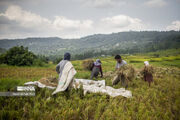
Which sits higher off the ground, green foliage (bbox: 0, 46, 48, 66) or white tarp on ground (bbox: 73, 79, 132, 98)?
green foliage (bbox: 0, 46, 48, 66)

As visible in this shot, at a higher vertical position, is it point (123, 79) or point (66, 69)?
point (66, 69)

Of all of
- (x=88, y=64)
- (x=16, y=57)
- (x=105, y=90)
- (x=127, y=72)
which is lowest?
(x=105, y=90)

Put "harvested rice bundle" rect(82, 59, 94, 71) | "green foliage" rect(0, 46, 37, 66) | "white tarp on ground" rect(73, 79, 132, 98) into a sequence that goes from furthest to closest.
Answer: "green foliage" rect(0, 46, 37, 66) → "harvested rice bundle" rect(82, 59, 94, 71) → "white tarp on ground" rect(73, 79, 132, 98)

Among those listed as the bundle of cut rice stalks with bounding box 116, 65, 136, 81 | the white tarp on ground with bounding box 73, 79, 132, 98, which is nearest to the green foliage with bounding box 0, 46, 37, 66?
the white tarp on ground with bounding box 73, 79, 132, 98

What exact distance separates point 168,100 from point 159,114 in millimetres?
1009

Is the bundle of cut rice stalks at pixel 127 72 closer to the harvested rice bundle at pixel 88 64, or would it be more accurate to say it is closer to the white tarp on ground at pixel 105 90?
the white tarp on ground at pixel 105 90

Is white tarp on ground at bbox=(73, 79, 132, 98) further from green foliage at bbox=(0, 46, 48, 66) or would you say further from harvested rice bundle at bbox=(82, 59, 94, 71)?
green foliage at bbox=(0, 46, 48, 66)

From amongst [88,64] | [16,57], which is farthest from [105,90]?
[16,57]

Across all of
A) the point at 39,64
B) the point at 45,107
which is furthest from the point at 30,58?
the point at 45,107

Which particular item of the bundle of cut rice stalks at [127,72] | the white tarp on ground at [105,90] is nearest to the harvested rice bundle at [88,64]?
the bundle of cut rice stalks at [127,72]

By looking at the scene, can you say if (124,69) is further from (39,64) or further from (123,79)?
(39,64)

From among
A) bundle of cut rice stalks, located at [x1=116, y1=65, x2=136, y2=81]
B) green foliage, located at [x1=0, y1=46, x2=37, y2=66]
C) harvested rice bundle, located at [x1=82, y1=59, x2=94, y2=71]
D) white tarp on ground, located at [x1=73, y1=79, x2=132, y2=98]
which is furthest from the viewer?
green foliage, located at [x1=0, y1=46, x2=37, y2=66]

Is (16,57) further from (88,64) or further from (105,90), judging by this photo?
(105,90)

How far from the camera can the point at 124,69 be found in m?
5.29
